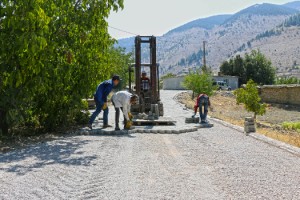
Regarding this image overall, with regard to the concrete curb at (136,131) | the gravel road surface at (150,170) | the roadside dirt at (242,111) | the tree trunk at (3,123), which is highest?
the tree trunk at (3,123)

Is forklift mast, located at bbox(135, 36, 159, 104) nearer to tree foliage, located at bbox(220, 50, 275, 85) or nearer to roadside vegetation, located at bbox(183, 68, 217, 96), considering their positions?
roadside vegetation, located at bbox(183, 68, 217, 96)

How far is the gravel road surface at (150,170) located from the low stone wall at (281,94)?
30.4 meters

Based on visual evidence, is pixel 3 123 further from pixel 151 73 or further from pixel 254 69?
pixel 254 69

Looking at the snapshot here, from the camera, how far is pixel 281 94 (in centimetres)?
4050

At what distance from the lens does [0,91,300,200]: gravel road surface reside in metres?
5.66

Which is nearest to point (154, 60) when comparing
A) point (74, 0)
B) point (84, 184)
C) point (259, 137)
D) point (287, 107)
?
point (74, 0)

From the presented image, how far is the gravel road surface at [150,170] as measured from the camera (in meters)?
5.66

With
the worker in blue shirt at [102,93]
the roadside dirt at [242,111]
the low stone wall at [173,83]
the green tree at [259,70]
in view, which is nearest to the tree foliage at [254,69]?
the green tree at [259,70]

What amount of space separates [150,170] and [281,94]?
35986 mm

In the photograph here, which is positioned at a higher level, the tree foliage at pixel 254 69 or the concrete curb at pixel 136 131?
the tree foliage at pixel 254 69

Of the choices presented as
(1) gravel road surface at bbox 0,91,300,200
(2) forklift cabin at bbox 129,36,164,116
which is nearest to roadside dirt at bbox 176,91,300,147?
(2) forklift cabin at bbox 129,36,164,116

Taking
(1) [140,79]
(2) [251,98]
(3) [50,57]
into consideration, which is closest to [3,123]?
(3) [50,57]

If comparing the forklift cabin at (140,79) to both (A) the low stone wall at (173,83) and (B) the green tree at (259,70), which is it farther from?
(A) the low stone wall at (173,83)

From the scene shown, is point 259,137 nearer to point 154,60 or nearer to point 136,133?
point 136,133
